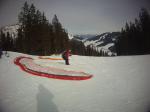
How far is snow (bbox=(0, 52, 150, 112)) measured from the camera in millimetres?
1667

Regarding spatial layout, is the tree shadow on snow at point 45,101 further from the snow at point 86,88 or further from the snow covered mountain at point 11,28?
the snow covered mountain at point 11,28

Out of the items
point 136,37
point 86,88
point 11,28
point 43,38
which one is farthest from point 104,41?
point 11,28

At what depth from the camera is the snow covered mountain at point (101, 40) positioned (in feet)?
5.78

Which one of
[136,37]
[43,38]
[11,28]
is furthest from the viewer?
[11,28]

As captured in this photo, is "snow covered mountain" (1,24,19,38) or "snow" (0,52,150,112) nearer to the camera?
"snow" (0,52,150,112)

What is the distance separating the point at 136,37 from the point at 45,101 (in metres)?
1.18

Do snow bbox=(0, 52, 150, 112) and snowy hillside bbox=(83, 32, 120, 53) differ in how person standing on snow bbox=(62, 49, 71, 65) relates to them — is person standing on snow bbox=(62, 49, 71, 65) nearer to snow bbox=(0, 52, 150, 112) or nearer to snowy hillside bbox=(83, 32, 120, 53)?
snow bbox=(0, 52, 150, 112)

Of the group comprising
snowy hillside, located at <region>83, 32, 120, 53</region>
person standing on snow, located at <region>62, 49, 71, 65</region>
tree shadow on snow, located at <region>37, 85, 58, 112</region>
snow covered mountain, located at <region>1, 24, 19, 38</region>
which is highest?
snow covered mountain, located at <region>1, 24, 19, 38</region>

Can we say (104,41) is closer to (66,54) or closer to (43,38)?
(66,54)

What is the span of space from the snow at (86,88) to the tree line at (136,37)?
3.1 inches

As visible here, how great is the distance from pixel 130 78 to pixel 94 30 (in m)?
0.68

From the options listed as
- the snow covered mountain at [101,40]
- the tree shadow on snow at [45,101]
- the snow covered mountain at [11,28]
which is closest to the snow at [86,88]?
the tree shadow on snow at [45,101]

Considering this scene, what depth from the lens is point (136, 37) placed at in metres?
1.62

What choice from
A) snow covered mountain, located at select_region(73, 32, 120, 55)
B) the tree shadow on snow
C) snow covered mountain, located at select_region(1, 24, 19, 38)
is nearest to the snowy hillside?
snow covered mountain, located at select_region(73, 32, 120, 55)
